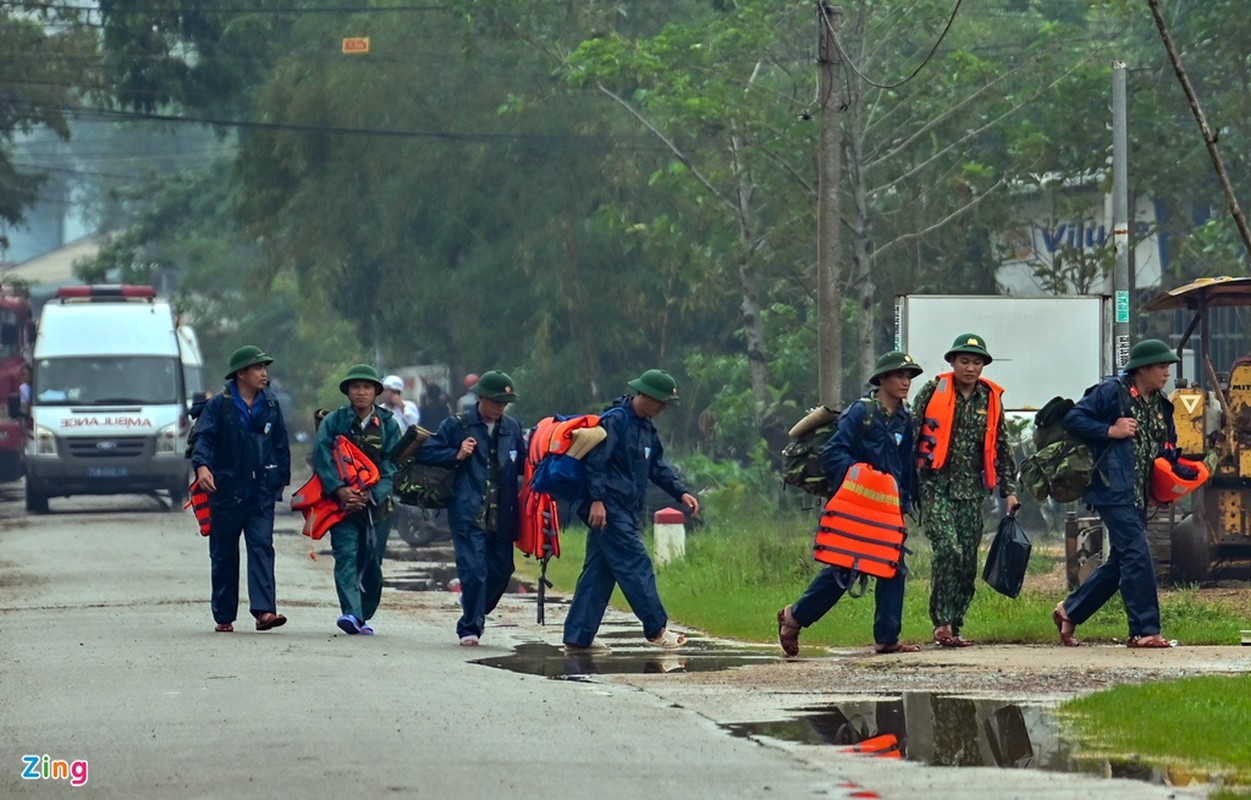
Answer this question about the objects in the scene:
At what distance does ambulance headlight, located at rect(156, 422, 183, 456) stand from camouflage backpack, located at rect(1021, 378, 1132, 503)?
18.7m

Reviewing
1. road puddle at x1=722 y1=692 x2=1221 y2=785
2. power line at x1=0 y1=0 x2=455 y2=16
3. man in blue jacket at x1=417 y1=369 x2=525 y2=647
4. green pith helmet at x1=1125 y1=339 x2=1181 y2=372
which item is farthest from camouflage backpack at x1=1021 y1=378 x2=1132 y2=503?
power line at x1=0 y1=0 x2=455 y2=16

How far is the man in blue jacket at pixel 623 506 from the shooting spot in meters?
13.0

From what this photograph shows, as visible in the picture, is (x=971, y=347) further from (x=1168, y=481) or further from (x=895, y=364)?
(x=1168, y=481)

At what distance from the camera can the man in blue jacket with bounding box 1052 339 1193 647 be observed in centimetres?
1252

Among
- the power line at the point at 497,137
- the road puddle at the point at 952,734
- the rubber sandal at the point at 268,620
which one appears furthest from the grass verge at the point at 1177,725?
the power line at the point at 497,137

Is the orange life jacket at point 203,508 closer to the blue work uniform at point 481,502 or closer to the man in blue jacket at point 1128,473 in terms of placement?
the blue work uniform at point 481,502

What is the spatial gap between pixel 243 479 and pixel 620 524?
2.66 m

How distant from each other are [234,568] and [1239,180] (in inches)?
714

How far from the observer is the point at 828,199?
18859 mm

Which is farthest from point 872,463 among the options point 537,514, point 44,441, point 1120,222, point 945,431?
point 44,441

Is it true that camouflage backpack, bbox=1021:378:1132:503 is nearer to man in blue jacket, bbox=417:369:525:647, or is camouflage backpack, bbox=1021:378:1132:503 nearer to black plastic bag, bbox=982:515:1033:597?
black plastic bag, bbox=982:515:1033:597

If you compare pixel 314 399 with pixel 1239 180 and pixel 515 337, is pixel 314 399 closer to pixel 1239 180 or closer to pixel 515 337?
pixel 515 337

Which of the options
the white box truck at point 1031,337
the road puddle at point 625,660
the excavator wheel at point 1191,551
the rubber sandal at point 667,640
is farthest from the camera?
the white box truck at point 1031,337

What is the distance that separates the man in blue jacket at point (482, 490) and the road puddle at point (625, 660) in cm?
45
